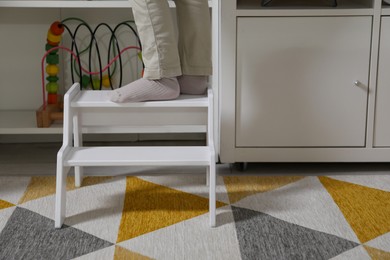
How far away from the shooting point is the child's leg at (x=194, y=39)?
171 centimetres

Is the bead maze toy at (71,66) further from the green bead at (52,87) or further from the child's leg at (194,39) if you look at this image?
the child's leg at (194,39)

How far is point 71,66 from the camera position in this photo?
2414mm

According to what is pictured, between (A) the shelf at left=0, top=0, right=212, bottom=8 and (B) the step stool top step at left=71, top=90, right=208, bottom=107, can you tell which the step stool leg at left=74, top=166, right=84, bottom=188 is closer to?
(B) the step stool top step at left=71, top=90, right=208, bottom=107

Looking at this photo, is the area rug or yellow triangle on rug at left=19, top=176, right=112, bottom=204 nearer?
the area rug

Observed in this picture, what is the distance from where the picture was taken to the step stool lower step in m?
1.57

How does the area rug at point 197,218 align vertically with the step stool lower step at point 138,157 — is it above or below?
below

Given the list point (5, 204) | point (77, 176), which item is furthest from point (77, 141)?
point (5, 204)

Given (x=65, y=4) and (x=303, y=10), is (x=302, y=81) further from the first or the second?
(x=65, y=4)

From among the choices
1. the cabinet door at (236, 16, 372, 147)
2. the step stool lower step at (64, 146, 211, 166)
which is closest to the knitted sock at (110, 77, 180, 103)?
the step stool lower step at (64, 146, 211, 166)

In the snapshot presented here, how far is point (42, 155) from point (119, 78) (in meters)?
0.44

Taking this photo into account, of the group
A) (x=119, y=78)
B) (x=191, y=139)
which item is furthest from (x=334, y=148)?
(x=119, y=78)

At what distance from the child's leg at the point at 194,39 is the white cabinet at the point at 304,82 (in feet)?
0.63

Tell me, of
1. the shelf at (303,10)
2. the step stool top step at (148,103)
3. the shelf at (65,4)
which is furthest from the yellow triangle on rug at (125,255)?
the shelf at (65,4)

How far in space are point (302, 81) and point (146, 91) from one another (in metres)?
0.56
